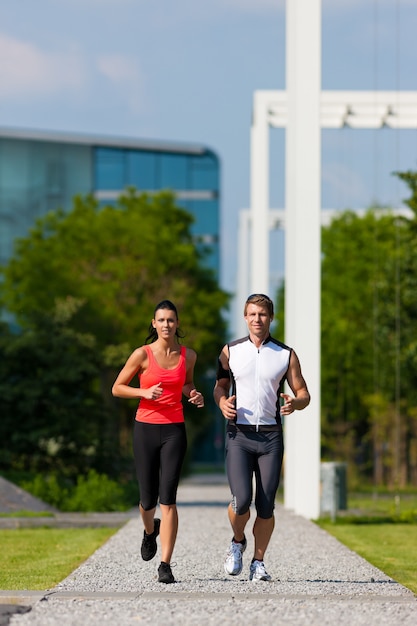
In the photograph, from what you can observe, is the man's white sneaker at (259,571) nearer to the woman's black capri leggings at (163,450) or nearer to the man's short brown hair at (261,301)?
the woman's black capri leggings at (163,450)

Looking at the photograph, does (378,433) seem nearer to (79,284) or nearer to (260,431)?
(79,284)

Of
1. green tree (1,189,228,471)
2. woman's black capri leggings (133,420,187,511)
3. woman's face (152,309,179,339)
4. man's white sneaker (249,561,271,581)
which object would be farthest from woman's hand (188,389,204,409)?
green tree (1,189,228,471)

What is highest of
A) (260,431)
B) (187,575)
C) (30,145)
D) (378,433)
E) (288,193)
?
(30,145)

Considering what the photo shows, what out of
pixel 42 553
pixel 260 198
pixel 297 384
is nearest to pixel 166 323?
pixel 297 384

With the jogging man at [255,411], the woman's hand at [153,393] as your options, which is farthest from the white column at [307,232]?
the woman's hand at [153,393]

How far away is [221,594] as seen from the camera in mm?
9328

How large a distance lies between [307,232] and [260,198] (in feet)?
33.8

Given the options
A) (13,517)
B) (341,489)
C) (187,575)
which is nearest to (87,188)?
(341,489)

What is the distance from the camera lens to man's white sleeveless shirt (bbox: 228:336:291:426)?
33.2 ft

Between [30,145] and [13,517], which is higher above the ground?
[30,145]

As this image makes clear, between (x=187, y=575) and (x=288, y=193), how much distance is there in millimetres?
11485

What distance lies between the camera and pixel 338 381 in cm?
4959

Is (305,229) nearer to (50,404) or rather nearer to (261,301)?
(50,404)

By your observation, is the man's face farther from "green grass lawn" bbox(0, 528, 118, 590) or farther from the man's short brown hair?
"green grass lawn" bbox(0, 528, 118, 590)
